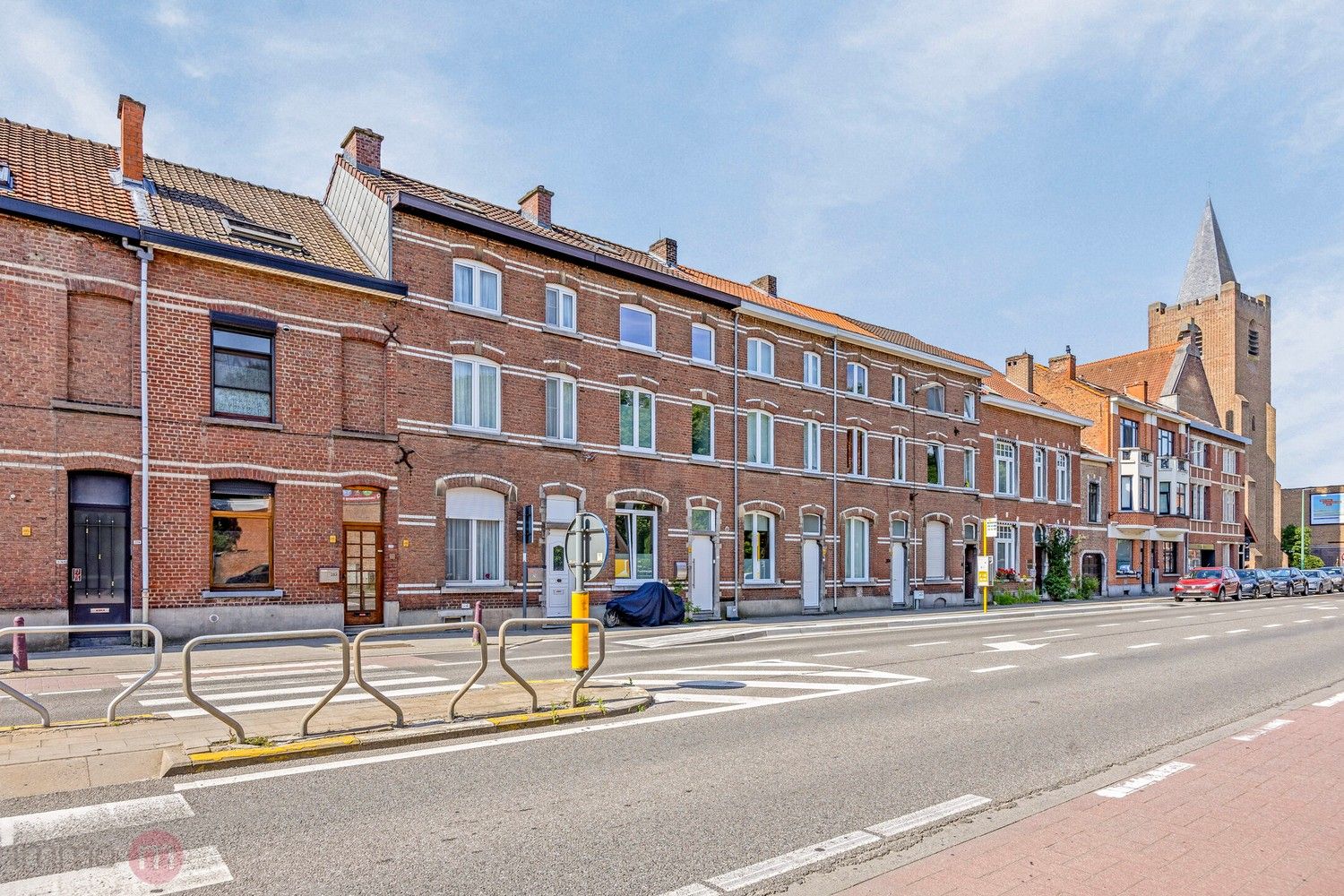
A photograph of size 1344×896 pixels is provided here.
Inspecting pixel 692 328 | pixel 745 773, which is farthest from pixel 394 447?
pixel 745 773

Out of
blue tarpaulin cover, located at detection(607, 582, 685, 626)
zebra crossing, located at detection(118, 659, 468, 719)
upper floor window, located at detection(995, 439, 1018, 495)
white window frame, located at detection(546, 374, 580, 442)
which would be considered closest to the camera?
zebra crossing, located at detection(118, 659, 468, 719)

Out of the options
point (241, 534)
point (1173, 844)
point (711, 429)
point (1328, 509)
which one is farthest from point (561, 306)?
point (1328, 509)

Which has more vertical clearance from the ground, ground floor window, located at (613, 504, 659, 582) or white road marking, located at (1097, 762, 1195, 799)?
ground floor window, located at (613, 504, 659, 582)

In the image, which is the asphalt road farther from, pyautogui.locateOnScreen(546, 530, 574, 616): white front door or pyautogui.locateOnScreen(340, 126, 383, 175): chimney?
pyautogui.locateOnScreen(340, 126, 383, 175): chimney

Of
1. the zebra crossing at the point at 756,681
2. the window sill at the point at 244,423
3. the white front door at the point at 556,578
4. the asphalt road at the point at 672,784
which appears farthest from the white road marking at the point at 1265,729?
the window sill at the point at 244,423

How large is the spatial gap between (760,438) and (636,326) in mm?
5956

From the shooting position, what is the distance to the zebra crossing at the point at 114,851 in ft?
14.9

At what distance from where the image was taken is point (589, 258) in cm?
2370

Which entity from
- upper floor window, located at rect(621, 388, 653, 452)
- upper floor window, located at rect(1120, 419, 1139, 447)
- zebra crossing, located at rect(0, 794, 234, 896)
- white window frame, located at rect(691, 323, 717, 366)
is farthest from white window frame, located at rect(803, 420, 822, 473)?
upper floor window, located at rect(1120, 419, 1139, 447)

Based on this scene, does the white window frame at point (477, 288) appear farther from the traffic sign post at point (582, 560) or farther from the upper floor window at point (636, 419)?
the traffic sign post at point (582, 560)

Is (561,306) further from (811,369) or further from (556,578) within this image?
(811,369)

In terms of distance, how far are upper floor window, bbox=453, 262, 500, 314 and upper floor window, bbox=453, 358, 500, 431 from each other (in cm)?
141

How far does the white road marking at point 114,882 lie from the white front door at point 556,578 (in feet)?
58.0

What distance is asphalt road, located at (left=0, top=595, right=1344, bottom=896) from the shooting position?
16.0 feet
